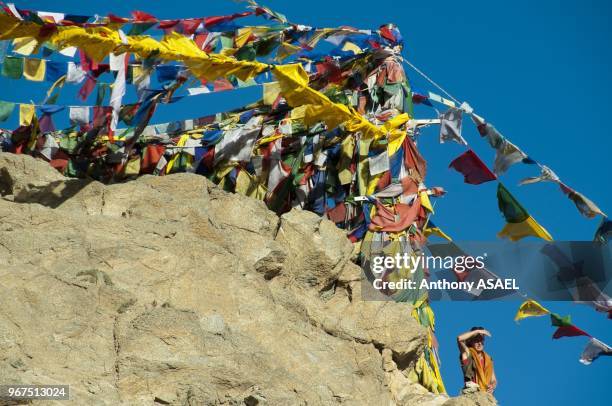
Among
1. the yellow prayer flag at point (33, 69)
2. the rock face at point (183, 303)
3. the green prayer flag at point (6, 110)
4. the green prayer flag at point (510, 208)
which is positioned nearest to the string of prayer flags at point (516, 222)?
the green prayer flag at point (510, 208)

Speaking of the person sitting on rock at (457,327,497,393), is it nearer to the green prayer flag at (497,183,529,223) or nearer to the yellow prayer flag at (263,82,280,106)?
the green prayer flag at (497,183,529,223)

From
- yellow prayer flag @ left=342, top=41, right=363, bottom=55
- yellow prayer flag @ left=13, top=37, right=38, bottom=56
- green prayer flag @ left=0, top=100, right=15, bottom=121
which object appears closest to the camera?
yellow prayer flag @ left=13, top=37, right=38, bottom=56

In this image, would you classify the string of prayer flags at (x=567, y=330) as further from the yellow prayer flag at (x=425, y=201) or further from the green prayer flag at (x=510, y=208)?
the yellow prayer flag at (x=425, y=201)

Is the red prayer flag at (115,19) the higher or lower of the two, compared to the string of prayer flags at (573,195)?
higher

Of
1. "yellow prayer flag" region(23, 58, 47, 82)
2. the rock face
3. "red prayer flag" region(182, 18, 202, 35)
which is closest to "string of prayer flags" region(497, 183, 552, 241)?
the rock face

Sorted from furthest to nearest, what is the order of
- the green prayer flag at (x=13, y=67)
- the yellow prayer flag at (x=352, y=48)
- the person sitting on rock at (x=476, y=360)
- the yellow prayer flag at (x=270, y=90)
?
the yellow prayer flag at (x=352, y=48), the green prayer flag at (x=13, y=67), the yellow prayer flag at (x=270, y=90), the person sitting on rock at (x=476, y=360)

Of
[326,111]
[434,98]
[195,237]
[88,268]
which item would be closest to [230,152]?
[326,111]

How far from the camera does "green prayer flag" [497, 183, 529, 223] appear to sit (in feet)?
68.4

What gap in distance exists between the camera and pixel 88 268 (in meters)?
14.9

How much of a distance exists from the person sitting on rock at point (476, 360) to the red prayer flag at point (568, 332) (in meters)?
3.04

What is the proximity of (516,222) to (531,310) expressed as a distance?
1.49m

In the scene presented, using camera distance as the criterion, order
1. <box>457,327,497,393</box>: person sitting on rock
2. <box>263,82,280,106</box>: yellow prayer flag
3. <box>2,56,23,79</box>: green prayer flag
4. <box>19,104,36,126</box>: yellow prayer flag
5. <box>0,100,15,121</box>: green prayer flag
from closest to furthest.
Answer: <box>457,327,497,393</box>: person sitting on rock < <box>263,82,280,106</box>: yellow prayer flag < <box>2,56,23,79</box>: green prayer flag < <box>0,100,15,121</box>: green prayer flag < <box>19,104,36,126</box>: yellow prayer flag

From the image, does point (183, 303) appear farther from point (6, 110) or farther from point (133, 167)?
point (6, 110)

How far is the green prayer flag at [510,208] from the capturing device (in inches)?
821
